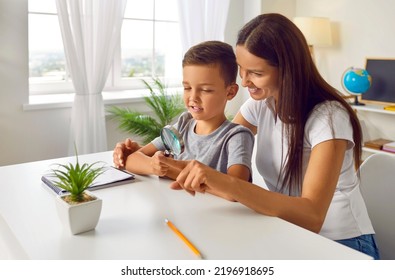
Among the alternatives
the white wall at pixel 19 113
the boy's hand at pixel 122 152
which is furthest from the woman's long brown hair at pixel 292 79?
the white wall at pixel 19 113

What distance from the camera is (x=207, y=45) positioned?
1422 mm

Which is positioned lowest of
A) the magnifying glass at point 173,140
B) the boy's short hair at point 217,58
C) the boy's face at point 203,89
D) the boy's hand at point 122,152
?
the boy's hand at point 122,152

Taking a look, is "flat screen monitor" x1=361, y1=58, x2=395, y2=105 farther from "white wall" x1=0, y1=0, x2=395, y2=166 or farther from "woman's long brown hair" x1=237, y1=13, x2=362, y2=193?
"woman's long brown hair" x1=237, y1=13, x2=362, y2=193

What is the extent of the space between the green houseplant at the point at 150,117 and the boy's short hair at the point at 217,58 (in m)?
2.00

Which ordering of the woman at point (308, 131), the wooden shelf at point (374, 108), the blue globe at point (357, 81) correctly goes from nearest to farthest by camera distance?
the woman at point (308, 131)
the wooden shelf at point (374, 108)
the blue globe at point (357, 81)

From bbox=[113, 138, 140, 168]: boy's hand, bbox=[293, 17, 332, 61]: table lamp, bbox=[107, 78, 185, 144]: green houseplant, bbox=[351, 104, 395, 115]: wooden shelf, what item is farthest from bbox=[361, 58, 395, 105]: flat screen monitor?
bbox=[113, 138, 140, 168]: boy's hand

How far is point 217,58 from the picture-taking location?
1386 millimetres

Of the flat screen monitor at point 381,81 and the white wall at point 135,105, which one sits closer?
the white wall at point 135,105

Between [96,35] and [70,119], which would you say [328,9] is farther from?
[70,119]

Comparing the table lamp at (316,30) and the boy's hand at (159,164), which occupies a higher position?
the table lamp at (316,30)

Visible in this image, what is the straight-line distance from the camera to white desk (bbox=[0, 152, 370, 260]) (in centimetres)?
87

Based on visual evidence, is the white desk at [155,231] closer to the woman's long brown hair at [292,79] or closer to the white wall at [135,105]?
the woman's long brown hair at [292,79]

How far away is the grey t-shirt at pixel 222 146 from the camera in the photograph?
52.3 inches

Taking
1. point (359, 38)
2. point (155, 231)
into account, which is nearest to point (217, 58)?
point (155, 231)
